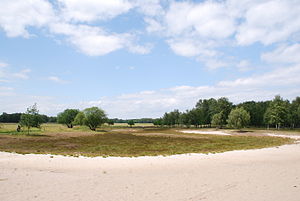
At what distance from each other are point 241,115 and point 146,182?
246ft

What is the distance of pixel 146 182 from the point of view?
9828 millimetres

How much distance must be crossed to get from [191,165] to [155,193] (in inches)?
250

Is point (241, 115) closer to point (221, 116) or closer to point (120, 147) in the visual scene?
point (221, 116)

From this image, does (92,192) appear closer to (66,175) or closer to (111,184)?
(111,184)

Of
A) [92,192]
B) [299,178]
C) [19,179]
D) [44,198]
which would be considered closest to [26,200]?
[44,198]

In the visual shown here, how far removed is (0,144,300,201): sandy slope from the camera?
789 centimetres

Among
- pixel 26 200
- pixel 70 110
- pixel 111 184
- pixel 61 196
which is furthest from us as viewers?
pixel 70 110

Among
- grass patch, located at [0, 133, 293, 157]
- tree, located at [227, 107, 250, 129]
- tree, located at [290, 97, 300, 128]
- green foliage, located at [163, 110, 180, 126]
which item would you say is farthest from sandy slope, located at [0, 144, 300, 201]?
green foliage, located at [163, 110, 180, 126]

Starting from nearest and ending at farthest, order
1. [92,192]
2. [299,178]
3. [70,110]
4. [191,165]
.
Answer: [92,192]
[299,178]
[191,165]
[70,110]

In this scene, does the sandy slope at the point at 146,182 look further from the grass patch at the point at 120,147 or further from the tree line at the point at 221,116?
the tree line at the point at 221,116

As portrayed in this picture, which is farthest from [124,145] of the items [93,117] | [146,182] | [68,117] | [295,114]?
[68,117]

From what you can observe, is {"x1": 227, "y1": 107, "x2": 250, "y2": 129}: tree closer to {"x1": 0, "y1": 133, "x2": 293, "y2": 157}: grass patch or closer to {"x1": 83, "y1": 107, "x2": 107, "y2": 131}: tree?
{"x1": 0, "y1": 133, "x2": 293, "y2": 157}: grass patch

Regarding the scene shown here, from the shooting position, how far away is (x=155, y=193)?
830cm

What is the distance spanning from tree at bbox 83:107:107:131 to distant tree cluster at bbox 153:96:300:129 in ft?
156
